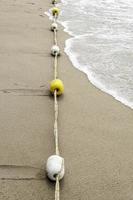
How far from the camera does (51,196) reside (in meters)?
2.67

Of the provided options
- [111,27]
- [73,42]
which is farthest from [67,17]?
[73,42]

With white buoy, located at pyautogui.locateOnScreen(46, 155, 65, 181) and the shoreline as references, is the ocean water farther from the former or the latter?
white buoy, located at pyautogui.locateOnScreen(46, 155, 65, 181)

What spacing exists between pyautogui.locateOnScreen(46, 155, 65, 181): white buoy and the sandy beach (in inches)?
2.7

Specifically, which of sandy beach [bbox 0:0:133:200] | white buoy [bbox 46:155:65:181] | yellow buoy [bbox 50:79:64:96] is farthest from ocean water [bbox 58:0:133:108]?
white buoy [bbox 46:155:65:181]

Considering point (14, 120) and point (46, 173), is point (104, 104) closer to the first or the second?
point (14, 120)

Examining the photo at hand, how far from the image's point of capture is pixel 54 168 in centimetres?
276

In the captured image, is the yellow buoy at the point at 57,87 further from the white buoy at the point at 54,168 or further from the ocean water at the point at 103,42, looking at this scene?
the white buoy at the point at 54,168

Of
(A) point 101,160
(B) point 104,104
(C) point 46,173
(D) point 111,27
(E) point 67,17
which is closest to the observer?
(C) point 46,173

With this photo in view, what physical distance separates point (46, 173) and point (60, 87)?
1.52 m

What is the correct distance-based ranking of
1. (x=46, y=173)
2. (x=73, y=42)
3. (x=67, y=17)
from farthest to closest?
(x=67, y=17), (x=73, y=42), (x=46, y=173)

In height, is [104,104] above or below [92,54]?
below

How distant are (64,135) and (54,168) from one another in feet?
2.33

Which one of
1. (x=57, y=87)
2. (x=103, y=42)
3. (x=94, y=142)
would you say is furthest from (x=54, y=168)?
(x=103, y=42)

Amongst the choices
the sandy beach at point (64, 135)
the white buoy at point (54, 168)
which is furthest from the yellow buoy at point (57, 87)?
the white buoy at point (54, 168)
